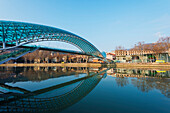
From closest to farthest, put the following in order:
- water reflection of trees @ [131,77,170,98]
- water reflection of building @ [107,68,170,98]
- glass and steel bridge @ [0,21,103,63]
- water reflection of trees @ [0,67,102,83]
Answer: water reflection of trees @ [131,77,170,98] < water reflection of building @ [107,68,170,98] < water reflection of trees @ [0,67,102,83] < glass and steel bridge @ [0,21,103,63]

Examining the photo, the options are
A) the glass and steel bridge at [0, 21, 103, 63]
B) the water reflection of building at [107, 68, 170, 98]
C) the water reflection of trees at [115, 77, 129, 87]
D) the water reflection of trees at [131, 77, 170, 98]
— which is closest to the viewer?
the water reflection of trees at [131, 77, 170, 98]

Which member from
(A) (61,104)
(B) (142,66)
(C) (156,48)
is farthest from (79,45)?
(A) (61,104)

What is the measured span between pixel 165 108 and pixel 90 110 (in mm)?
4595

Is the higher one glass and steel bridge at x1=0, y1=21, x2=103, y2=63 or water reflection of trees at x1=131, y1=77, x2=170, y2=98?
glass and steel bridge at x1=0, y1=21, x2=103, y2=63

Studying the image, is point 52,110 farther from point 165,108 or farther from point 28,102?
point 165,108

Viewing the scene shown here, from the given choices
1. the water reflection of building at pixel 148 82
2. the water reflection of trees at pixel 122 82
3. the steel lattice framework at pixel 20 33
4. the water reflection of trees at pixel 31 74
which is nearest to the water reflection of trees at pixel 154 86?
the water reflection of building at pixel 148 82

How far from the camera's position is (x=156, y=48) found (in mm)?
44156

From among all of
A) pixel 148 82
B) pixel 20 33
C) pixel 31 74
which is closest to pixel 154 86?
pixel 148 82

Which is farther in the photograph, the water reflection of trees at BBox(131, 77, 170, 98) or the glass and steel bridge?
the glass and steel bridge

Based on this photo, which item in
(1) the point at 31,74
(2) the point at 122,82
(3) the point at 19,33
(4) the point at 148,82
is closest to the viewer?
(4) the point at 148,82

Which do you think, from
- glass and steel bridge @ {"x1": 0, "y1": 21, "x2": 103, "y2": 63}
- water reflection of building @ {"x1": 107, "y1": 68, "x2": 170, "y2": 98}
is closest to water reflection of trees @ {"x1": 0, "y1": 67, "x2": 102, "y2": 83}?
glass and steel bridge @ {"x1": 0, "y1": 21, "x2": 103, "y2": 63}

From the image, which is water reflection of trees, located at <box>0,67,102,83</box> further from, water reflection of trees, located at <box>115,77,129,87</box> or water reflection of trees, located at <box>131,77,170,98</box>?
water reflection of trees, located at <box>131,77,170,98</box>

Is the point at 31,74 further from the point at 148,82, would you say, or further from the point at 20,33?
the point at 148,82

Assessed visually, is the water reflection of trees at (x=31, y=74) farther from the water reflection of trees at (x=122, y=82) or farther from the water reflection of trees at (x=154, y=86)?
the water reflection of trees at (x=154, y=86)
